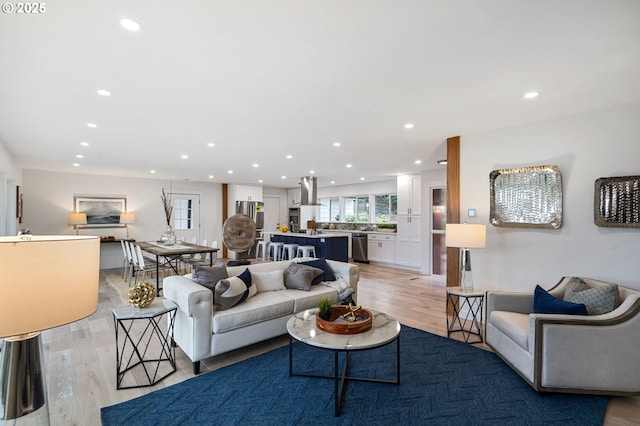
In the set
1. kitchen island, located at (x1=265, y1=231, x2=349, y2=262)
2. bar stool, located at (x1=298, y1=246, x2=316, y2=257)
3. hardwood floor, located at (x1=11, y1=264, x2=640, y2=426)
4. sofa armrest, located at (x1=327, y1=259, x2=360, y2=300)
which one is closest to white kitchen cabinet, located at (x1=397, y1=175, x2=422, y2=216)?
kitchen island, located at (x1=265, y1=231, x2=349, y2=262)

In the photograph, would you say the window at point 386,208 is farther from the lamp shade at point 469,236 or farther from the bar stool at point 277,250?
the lamp shade at point 469,236

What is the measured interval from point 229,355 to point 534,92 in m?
3.70

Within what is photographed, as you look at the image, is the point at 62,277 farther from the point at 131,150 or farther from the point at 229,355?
the point at 131,150

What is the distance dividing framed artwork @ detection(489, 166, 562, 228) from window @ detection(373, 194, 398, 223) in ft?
16.5

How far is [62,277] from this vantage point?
2.79ft

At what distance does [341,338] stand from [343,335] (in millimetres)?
66

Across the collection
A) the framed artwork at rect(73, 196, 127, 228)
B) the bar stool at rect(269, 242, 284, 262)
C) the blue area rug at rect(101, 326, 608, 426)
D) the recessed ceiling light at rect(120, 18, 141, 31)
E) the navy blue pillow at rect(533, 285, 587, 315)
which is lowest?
the blue area rug at rect(101, 326, 608, 426)

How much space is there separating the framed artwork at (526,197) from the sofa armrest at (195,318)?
335 centimetres

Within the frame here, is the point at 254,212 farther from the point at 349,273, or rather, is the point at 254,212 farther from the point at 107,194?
the point at 349,273

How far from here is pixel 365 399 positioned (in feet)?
7.66

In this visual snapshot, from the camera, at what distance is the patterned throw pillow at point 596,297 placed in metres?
2.58

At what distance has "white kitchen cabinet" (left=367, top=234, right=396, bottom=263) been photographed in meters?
8.03

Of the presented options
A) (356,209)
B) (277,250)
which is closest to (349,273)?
(277,250)

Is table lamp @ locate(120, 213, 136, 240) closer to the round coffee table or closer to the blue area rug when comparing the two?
the blue area rug
